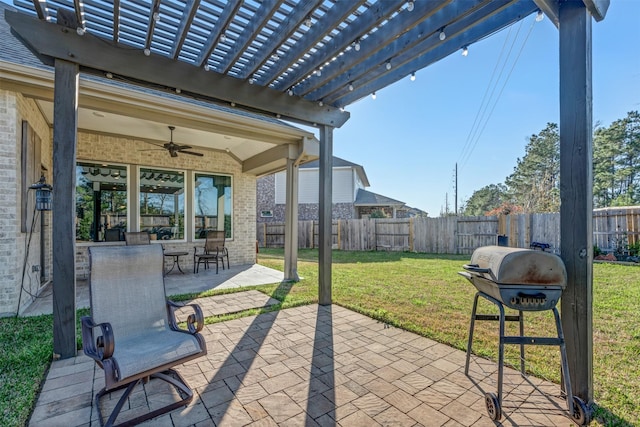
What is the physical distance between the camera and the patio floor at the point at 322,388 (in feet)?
6.72

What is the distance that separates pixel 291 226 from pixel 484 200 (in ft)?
110

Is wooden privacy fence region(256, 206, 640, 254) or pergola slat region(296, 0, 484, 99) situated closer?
pergola slat region(296, 0, 484, 99)

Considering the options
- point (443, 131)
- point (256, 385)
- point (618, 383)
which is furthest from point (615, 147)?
point (256, 385)

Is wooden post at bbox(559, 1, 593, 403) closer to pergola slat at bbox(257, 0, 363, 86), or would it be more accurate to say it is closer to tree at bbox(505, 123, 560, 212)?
pergola slat at bbox(257, 0, 363, 86)

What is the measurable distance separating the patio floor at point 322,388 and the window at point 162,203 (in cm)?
525

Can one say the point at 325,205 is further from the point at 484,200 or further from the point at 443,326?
the point at 484,200

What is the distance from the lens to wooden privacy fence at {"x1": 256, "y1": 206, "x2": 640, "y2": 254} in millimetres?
9180

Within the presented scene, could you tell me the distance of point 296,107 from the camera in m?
4.28

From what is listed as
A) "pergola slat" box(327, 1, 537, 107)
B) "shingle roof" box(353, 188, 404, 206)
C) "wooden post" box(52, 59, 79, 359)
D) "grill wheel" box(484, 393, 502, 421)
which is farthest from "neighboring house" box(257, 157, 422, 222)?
"grill wheel" box(484, 393, 502, 421)

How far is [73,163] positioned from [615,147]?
1120 inches

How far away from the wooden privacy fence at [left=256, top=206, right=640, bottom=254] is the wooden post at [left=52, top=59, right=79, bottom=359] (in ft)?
31.6

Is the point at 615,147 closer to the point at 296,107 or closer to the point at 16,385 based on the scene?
the point at 296,107

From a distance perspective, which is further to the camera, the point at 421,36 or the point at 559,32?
the point at 421,36

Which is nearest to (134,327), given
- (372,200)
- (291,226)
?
(291,226)
